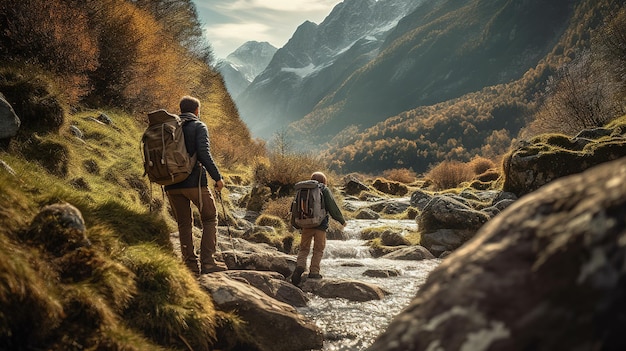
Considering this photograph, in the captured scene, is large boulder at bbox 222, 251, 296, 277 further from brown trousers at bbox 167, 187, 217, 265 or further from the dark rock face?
the dark rock face

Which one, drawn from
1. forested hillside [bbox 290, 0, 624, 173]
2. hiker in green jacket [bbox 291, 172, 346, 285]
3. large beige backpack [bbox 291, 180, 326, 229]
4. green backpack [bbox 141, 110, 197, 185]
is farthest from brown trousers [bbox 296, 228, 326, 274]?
forested hillside [bbox 290, 0, 624, 173]

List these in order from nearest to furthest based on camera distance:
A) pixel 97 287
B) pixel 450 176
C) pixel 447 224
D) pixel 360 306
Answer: pixel 97 287
pixel 360 306
pixel 447 224
pixel 450 176

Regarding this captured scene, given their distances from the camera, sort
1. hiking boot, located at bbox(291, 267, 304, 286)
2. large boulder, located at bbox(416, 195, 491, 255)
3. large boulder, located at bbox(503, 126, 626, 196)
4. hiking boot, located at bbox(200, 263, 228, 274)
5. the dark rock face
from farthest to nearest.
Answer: large boulder, located at bbox(503, 126, 626, 196) < large boulder, located at bbox(416, 195, 491, 255) < hiking boot, located at bbox(291, 267, 304, 286) < hiking boot, located at bbox(200, 263, 228, 274) < the dark rock face

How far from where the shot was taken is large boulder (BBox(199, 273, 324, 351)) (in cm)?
476

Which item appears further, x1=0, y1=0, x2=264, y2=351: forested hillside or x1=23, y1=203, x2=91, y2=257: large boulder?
x1=23, y1=203, x2=91, y2=257: large boulder

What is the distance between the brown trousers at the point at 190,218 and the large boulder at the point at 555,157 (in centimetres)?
1305

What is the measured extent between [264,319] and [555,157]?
1366cm

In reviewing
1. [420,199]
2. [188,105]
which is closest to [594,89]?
[420,199]

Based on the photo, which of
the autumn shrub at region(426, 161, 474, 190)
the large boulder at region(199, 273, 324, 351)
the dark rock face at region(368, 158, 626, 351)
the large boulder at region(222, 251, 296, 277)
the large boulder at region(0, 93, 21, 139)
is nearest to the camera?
the dark rock face at region(368, 158, 626, 351)

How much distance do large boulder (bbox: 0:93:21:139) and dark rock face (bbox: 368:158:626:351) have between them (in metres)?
6.79

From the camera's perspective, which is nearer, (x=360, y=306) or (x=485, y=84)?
(x=360, y=306)

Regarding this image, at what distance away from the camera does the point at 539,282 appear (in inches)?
60.6

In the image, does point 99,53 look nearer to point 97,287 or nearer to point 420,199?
point 97,287

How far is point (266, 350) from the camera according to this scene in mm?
4648
